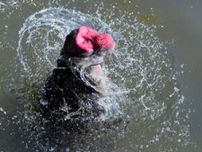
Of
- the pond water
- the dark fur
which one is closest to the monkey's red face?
the dark fur

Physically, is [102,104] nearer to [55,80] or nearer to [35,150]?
[55,80]

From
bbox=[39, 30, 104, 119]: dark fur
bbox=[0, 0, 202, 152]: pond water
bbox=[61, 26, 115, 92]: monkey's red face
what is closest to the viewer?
bbox=[61, 26, 115, 92]: monkey's red face

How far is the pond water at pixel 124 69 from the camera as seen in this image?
18.4 ft

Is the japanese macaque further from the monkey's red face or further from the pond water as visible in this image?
the pond water

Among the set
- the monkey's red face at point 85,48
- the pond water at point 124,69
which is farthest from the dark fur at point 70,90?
the pond water at point 124,69

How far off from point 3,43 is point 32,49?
0.93ft

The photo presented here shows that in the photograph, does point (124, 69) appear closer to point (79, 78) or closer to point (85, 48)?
point (79, 78)

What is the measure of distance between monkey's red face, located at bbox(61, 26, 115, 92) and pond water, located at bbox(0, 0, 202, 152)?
87cm

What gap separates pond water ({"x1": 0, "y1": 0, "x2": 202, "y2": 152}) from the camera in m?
5.61

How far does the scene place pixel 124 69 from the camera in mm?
5984

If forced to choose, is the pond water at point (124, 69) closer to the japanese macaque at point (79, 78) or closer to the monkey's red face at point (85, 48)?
the japanese macaque at point (79, 78)

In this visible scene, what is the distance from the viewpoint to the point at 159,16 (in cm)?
661

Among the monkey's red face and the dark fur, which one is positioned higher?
the monkey's red face

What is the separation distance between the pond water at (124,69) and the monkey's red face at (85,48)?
34.4 inches
